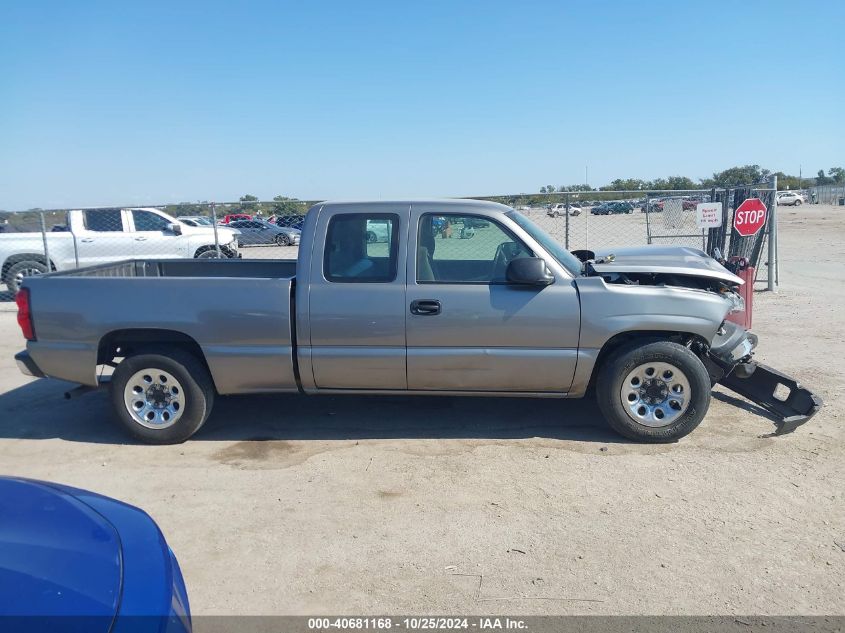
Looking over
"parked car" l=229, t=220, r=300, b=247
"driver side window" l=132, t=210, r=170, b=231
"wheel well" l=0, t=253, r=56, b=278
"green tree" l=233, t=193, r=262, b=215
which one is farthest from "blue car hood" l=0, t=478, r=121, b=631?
"parked car" l=229, t=220, r=300, b=247

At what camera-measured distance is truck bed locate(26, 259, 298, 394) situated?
5.12 metres

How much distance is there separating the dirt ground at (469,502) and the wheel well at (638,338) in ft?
2.21

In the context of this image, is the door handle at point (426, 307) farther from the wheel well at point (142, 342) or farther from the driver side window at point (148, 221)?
the driver side window at point (148, 221)

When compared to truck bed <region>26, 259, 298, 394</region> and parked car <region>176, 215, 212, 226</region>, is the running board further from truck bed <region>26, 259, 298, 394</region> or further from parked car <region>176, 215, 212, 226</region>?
parked car <region>176, 215, 212, 226</region>

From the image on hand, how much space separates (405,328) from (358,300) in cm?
42

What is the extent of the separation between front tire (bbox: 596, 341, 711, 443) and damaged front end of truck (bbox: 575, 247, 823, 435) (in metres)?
0.30

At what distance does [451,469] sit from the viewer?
479 centimetres

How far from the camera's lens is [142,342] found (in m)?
5.39

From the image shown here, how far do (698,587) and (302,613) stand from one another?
1999 mm

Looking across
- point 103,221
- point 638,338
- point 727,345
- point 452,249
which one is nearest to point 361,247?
point 452,249

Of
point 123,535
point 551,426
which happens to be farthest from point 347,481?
point 123,535

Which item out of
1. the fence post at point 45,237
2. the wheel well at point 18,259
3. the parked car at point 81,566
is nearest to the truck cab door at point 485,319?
the parked car at point 81,566

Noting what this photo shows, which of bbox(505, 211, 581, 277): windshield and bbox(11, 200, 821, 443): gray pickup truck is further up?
bbox(505, 211, 581, 277): windshield

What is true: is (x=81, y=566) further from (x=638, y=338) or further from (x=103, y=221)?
(x=103, y=221)
